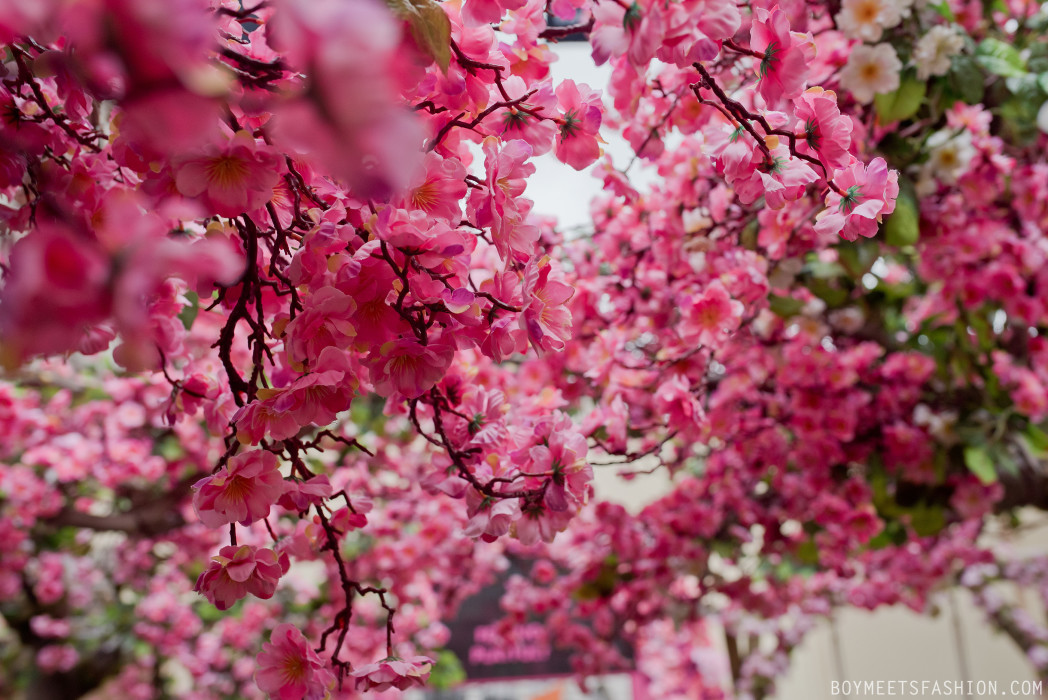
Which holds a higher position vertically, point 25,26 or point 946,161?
point 946,161

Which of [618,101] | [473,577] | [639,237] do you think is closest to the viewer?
[618,101]

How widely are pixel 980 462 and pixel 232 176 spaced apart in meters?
1.93

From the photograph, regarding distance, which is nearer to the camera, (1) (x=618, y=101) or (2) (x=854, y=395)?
(1) (x=618, y=101)

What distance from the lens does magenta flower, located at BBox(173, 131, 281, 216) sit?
1.61 ft

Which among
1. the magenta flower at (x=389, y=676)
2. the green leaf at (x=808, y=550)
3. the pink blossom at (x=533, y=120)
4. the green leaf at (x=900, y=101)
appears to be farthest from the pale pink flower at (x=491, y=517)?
the green leaf at (x=808, y=550)

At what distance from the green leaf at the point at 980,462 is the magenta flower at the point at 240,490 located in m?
1.79

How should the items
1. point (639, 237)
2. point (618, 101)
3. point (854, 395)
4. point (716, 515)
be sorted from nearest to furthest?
point (618, 101), point (639, 237), point (854, 395), point (716, 515)

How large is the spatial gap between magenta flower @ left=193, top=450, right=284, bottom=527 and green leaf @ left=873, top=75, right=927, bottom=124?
45.4 inches

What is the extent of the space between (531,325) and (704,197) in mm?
786

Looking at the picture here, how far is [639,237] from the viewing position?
1.29m

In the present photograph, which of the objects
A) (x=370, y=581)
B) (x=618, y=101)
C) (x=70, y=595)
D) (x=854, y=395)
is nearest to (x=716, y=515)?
(x=854, y=395)

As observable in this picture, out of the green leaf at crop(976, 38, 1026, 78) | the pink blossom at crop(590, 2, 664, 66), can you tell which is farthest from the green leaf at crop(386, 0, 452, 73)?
the green leaf at crop(976, 38, 1026, 78)

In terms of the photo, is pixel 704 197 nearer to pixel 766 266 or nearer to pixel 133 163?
pixel 766 266

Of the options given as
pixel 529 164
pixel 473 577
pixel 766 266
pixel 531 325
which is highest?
pixel 766 266
